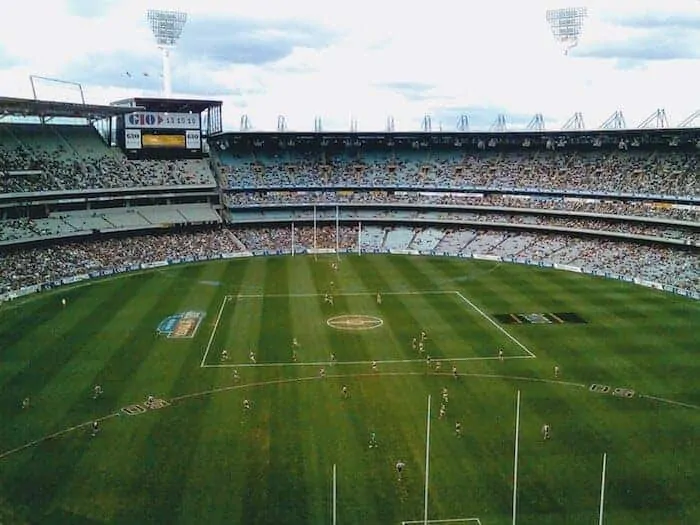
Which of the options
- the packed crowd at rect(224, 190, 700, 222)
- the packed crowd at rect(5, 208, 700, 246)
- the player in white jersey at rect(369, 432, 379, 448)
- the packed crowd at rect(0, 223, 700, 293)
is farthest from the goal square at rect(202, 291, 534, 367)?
the packed crowd at rect(224, 190, 700, 222)

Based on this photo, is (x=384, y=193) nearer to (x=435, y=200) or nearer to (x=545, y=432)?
(x=435, y=200)

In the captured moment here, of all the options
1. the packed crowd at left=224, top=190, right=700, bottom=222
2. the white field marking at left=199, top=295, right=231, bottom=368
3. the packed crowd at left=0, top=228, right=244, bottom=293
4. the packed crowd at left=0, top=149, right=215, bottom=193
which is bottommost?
the white field marking at left=199, top=295, right=231, bottom=368

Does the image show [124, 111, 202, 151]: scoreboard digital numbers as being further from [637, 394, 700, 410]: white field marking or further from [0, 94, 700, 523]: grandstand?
[637, 394, 700, 410]: white field marking

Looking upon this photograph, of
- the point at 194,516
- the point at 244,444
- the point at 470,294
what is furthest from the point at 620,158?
the point at 194,516

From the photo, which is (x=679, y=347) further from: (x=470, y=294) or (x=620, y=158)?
(x=620, y=158)

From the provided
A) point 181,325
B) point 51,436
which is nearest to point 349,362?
point 181,325

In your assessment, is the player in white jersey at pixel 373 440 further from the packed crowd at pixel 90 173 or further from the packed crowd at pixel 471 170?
the packed crowd at pixel 471 170
